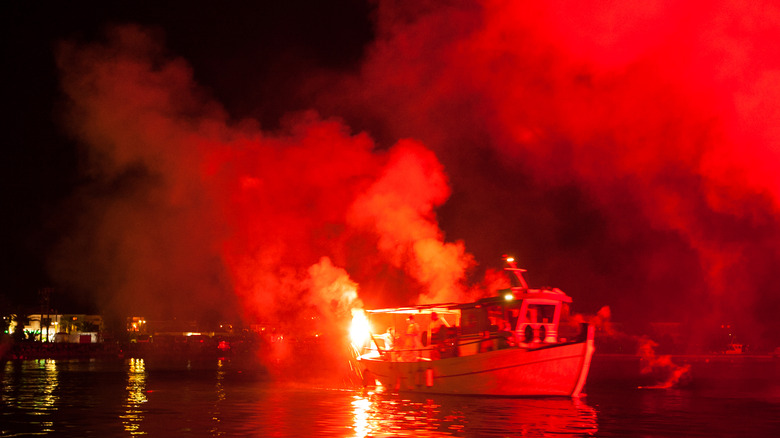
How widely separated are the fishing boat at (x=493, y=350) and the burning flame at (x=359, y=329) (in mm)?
1137

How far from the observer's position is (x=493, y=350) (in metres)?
35.4

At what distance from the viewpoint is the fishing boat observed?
115 feet

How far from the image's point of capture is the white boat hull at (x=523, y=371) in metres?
34.8

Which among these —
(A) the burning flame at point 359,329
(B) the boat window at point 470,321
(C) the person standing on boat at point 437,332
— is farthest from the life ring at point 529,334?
(A) the burning flame at point 359,329

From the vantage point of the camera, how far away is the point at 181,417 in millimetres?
29906

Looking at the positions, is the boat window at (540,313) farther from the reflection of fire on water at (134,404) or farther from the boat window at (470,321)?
the reflection of fire on water at (134,404)

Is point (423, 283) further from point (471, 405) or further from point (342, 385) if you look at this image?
point (471, 405)

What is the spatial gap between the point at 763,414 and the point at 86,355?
8257cm

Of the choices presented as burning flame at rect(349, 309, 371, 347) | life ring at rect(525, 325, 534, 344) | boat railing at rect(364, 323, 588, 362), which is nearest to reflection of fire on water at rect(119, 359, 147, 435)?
burning flame at rect(349, 309, 371, 347)

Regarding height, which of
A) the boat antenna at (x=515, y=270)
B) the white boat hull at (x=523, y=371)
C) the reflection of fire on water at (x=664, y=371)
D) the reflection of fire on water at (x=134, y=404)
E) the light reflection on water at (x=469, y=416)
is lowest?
the reflection of fire on water at (x=664, y=371)

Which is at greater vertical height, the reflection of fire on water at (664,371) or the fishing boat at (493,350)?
the fishing boat at (493,350)

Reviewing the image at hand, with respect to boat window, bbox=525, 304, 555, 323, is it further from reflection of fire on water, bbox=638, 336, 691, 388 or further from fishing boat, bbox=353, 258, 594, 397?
reflection of fire on water, bbox=638, 336, 691, 388

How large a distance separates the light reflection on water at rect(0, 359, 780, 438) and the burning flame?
2.73 metres

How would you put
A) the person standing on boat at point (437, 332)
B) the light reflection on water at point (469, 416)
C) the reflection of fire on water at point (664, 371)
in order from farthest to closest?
1. the reflection of fire on water at point (664, 371)
2. the person standing on boat at point (437, 332)
3. the light reflection on water at point (469, 416)
